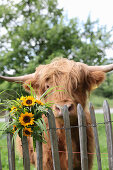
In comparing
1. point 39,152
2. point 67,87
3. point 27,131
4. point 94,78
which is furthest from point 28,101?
point 94,78

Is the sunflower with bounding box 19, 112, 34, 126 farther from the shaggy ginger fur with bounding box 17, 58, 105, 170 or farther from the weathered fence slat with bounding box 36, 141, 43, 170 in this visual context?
the shaggy ginger fur with bounding box 17, 58, 105, 170

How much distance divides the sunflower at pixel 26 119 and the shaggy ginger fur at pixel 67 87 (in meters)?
0.54

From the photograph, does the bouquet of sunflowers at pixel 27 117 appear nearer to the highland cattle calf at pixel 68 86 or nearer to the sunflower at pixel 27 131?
the sunflower at pixel 27 131

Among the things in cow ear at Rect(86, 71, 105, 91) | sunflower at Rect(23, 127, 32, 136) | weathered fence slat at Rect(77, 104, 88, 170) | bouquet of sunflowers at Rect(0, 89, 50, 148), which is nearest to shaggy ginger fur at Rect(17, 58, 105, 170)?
cow ear at Rect(86, 71, 105, 91)

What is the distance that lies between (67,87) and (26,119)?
1.09 meters

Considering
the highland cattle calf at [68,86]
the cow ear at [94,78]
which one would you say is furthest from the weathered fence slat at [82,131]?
the cow ear at [94,78]

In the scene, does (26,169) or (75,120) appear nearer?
(26,169)

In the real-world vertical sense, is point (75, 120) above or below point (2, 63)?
below

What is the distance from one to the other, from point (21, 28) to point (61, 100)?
14.7 metres

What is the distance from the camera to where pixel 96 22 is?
59.9ft

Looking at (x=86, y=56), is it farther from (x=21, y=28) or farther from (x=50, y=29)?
(x=21, y=28)

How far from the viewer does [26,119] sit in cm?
230

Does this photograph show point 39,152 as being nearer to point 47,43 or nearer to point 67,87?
point 67,87

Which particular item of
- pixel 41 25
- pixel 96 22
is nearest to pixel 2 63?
pixel 41 25
